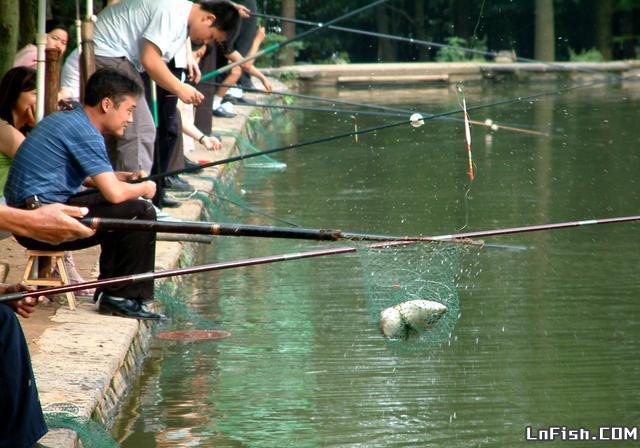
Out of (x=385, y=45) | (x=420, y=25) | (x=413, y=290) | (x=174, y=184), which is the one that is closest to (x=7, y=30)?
(x=174, y=184)

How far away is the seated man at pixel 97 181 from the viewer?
5.98m

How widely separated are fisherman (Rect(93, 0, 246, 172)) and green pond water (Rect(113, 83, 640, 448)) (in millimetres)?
877

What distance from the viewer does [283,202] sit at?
10.4 m

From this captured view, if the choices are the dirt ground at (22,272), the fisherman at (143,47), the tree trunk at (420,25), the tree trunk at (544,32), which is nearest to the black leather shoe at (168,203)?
the fisherman at (143,47)

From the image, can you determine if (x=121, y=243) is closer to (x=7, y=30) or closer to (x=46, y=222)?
(x=46, y=222)

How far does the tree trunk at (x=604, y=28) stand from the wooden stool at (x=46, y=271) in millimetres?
23930

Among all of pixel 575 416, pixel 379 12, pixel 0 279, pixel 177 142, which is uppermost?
pixel 379 12

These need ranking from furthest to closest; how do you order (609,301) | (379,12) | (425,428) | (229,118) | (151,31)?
1. (379,12)
2. (229,118)
3. (151,31)
4. (609,301)
5. (425,428)

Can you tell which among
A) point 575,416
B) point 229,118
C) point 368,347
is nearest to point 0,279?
point 368,347

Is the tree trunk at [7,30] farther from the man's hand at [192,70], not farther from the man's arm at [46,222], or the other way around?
the man's arm at [46,222]

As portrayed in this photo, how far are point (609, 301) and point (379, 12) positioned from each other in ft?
76.2

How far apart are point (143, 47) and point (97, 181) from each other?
211 centimetres

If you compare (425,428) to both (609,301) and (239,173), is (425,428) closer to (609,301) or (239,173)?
(609,301)

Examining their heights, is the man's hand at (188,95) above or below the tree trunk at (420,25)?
below
